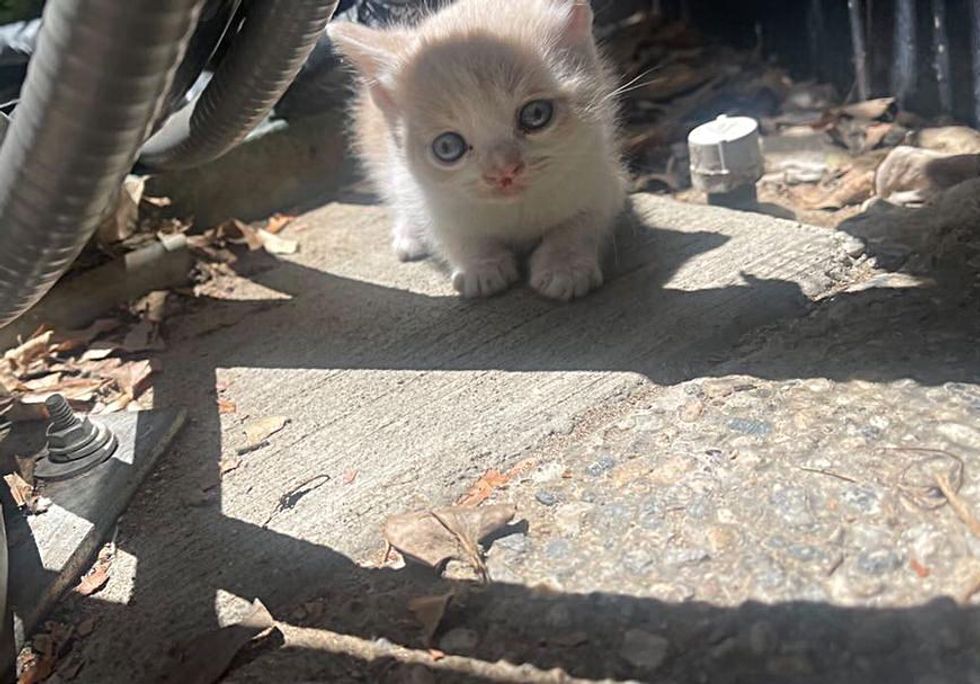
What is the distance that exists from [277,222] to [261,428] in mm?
1320

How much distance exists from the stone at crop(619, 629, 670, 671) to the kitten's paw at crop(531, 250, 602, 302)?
1.07 meters

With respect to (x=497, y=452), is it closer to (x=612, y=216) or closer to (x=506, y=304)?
(x=506, y=304)

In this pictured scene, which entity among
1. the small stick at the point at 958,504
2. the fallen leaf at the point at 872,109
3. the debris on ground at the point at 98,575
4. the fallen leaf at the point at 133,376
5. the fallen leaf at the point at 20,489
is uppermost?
the fallen leaf at the point at 20,489

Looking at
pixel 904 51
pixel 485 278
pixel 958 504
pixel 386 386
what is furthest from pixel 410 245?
pixel 958 504

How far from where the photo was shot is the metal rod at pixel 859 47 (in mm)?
2818

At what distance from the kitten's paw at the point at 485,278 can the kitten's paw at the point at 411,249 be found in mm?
328

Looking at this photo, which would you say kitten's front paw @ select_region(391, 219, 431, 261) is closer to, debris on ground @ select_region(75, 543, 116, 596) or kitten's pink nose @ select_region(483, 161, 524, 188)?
→ kitten's pink nose @ select_region(483, 161, 524, 188)

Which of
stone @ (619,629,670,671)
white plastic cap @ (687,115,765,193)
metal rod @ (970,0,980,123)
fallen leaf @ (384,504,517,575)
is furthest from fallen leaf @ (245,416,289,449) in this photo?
metal rod @ (970,0,980,123)

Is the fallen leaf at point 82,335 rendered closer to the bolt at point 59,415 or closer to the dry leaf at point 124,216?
the dry leaf at point 124,216

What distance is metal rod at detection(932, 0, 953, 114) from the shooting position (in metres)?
2.49

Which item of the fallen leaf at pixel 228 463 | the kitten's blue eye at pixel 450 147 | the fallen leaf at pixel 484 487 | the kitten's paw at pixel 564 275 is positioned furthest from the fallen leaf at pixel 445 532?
the kitten's blue eye at pixel 450 147

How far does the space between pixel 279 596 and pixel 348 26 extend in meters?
1.43

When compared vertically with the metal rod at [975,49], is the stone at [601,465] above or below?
below

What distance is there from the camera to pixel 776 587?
3.79 feet
